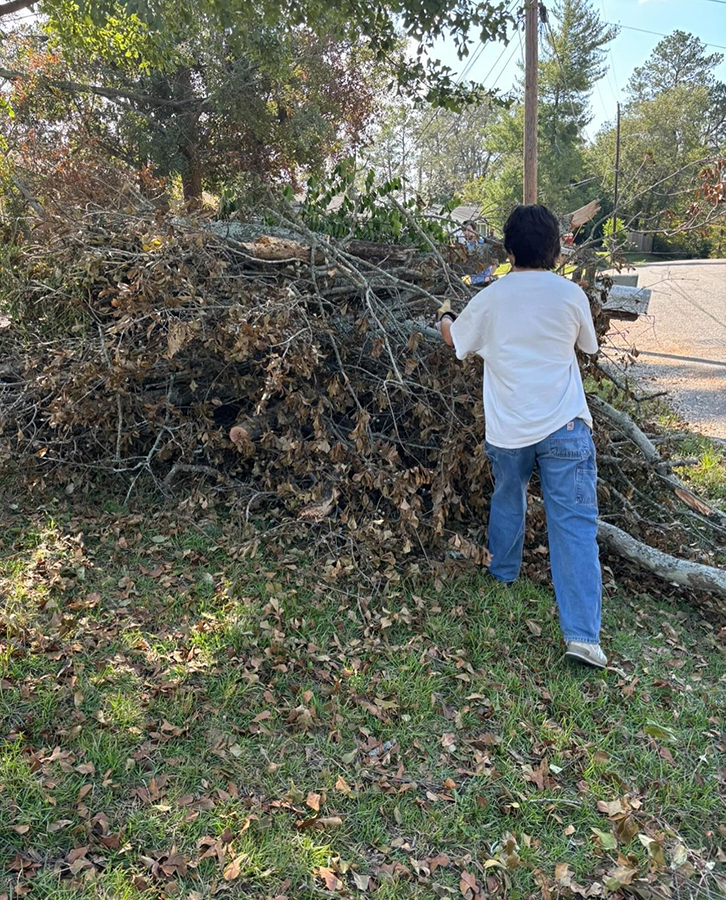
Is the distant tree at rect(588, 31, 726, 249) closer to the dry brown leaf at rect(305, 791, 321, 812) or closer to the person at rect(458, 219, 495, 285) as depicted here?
the person at rect(458, 219, 495, 285)

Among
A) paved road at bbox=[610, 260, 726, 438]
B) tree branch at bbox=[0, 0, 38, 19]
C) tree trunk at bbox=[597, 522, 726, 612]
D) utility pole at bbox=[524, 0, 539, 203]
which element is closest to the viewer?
tree trunk at bbox=[597, 522, 726, 612]

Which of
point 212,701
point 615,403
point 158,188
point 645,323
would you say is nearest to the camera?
point 212,701

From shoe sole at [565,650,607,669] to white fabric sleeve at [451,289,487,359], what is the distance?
134cm

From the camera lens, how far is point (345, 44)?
1484 centimetres

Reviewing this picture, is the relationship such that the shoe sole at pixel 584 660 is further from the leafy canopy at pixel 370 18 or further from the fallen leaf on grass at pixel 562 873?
the leafy canopy at pixel 370 18

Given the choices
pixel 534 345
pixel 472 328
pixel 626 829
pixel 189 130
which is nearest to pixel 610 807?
pixel 626 829

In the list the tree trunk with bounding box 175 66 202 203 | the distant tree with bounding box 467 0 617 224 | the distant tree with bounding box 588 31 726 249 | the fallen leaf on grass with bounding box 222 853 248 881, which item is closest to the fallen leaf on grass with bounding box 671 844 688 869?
the fallen leaf on grass with bounding box 222 853 248 881

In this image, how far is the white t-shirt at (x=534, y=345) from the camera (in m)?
2.91

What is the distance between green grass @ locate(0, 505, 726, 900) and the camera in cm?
210

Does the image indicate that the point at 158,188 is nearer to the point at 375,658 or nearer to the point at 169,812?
the point at 375,658

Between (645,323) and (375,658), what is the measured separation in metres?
13.6

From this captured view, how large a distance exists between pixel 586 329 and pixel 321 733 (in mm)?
1965

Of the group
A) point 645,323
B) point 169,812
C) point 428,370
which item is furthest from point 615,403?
point 645,323

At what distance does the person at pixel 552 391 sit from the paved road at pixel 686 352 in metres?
1.28
